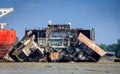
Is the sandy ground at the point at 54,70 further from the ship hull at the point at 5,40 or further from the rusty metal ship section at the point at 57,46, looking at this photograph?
the rusty metal ship section at the point at 57,46

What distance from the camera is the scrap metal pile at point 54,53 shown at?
9388 cm

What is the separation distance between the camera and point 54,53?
96.9m

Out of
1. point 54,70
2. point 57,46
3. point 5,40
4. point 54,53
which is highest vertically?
point 5,40

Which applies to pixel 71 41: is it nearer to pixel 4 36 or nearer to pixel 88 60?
pixel 88 60

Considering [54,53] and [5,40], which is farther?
[54,53]

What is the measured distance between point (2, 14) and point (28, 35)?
25.4 metres

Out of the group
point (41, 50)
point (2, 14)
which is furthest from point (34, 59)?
point (2, 14)

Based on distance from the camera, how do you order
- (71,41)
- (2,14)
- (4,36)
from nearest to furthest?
(4,36)
(2,14)
(71,41)

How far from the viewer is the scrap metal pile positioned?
93875 mm

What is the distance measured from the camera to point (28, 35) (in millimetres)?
103938

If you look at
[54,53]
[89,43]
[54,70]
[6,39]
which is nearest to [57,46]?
[54,53]

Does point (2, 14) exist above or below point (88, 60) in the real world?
above

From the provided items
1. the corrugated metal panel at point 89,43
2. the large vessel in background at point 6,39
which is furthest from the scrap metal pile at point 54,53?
the large vessel in background at point 6,39

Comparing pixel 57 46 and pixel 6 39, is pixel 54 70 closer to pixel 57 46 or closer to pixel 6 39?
pixel 6 39
